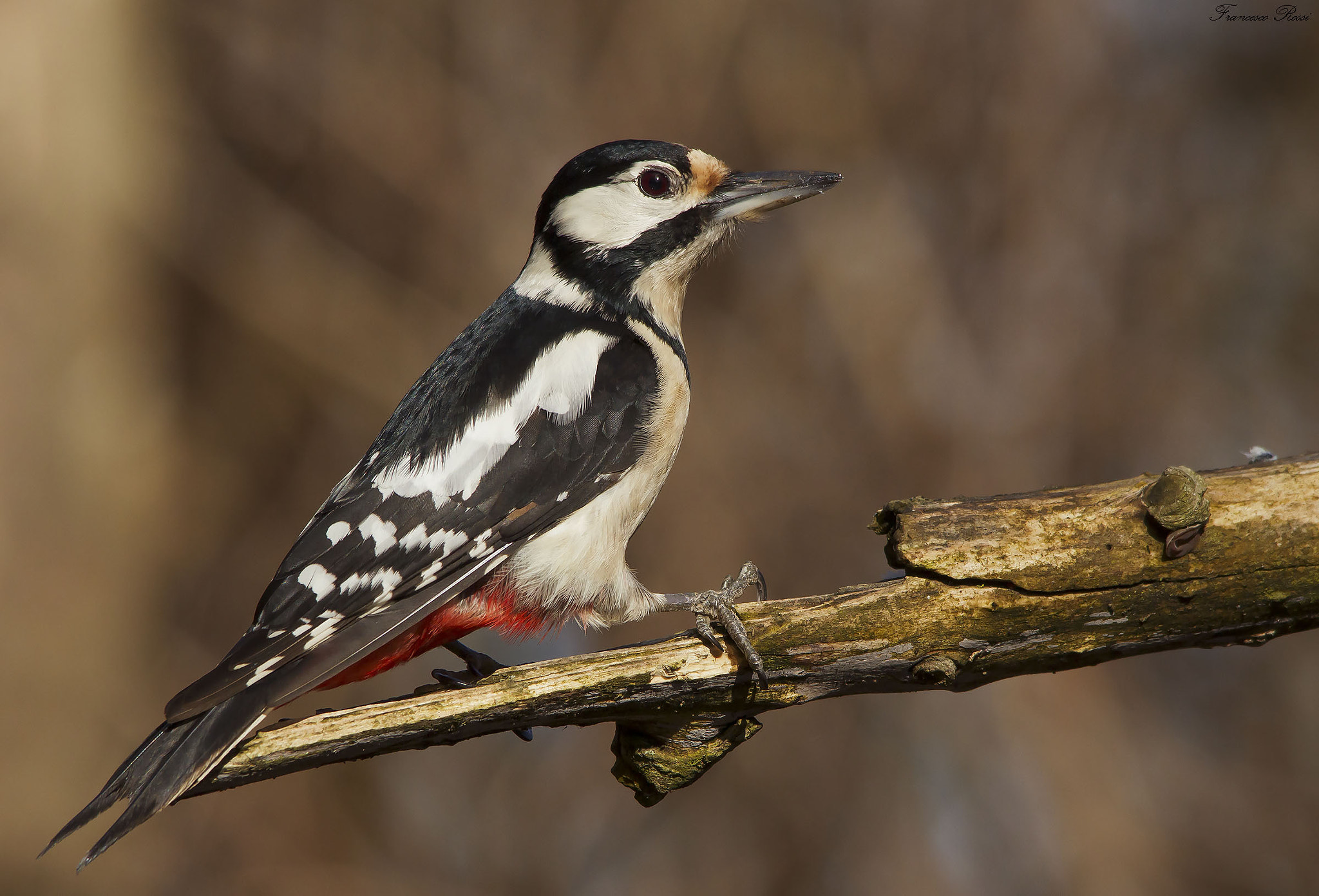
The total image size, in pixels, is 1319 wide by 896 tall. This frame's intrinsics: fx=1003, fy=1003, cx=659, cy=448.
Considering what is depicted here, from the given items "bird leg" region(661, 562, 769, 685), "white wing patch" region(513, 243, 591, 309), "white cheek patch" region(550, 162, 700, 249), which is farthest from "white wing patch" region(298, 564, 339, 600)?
"white cheek patch" region(550, 162, 700, 249)

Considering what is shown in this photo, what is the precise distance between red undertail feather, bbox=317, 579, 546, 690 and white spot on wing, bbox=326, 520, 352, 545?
317mm

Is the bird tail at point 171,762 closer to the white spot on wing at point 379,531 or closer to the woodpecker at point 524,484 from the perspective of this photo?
the woodpecker at point 524,484

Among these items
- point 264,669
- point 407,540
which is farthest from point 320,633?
point 407,540

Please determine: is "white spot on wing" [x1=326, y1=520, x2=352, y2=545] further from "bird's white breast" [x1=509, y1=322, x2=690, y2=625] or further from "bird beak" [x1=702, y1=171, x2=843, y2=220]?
"bird beak" [x1=702, y1=171, x2=843, y2=220]

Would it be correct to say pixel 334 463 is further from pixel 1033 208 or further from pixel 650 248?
pixel 1033 208

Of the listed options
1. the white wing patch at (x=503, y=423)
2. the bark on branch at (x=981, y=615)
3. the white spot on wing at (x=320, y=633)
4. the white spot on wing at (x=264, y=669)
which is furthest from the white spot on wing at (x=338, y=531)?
the bark on branch at (x=981, y=615)

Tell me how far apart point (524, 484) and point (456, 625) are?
1.46 ft

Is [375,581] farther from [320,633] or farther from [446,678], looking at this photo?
[446,678]

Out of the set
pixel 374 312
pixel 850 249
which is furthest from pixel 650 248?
pixel 374 312

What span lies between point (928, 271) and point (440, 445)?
3539mm

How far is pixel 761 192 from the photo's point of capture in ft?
10.8

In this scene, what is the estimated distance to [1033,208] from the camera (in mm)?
5574

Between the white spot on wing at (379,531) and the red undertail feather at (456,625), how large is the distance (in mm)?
220

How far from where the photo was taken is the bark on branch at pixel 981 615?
2.28 metres
